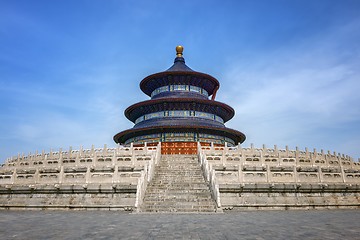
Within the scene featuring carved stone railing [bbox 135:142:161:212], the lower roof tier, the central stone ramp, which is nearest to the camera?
carved stone railing [bbox 135:142:161:212]

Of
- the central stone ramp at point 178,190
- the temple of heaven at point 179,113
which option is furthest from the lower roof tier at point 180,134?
the central stone ramp at point 178,190

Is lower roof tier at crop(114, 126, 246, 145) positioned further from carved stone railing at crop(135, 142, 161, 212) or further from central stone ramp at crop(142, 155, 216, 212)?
carved stone railing at crop(135, 142, 161, 212)

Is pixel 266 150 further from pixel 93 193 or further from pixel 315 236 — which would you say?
pixel 315 236

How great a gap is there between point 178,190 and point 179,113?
24.6 meters

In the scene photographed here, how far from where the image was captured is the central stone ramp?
13320mm

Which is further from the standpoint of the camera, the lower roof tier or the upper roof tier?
the upper roof tier

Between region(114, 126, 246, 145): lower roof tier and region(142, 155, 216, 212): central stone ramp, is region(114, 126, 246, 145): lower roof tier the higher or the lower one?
the higher one

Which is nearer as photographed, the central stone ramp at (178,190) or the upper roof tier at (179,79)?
the central stone ramp at (178,190)

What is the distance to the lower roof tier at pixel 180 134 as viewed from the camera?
35.9 metres

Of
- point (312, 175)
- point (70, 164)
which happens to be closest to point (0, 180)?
point (70, 164)

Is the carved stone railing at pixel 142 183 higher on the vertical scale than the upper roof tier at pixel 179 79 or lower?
lower

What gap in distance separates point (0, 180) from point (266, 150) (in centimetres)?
2123

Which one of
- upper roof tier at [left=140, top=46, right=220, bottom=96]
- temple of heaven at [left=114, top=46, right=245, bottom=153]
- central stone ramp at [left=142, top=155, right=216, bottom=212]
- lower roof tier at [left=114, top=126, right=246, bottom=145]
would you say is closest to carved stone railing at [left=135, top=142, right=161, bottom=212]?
central stone ramp at [left=142, top=155, right=216, bottom=212]

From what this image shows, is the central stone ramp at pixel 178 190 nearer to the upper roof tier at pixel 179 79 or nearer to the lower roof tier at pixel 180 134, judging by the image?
the lower roof tier at pixel 180 134
